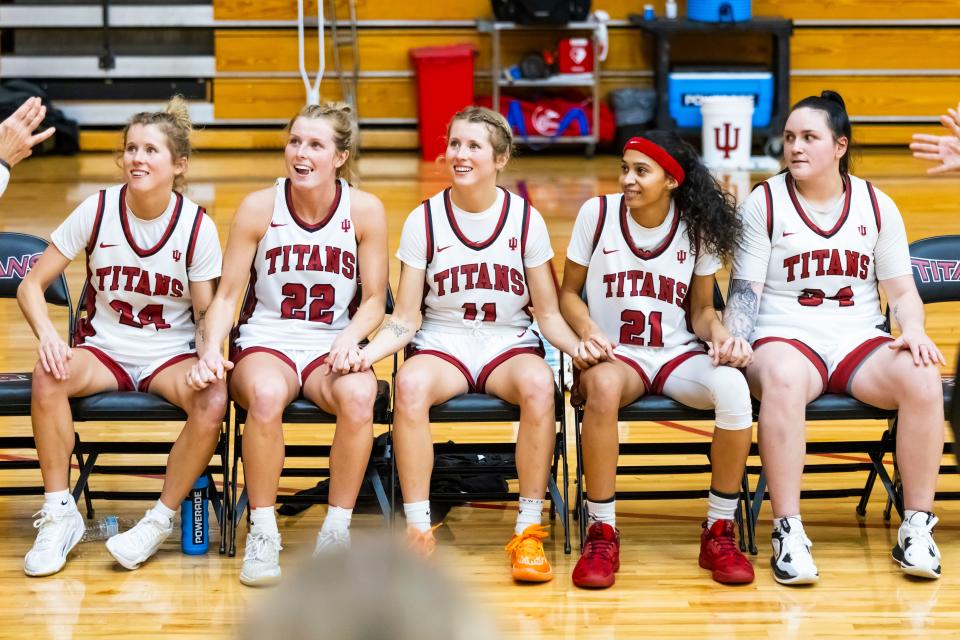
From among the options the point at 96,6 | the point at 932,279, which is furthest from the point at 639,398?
the point at 96,6

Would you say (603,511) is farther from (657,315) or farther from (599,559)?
(657,315)

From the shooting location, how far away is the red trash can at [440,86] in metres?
10.4

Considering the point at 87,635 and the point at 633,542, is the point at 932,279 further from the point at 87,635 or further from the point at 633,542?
the point at 87,635

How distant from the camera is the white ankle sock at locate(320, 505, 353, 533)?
3.37 metres

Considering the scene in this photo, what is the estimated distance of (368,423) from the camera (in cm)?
338

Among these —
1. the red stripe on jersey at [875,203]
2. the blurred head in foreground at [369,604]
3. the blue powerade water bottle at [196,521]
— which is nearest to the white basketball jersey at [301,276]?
the blue powerade water bottle at [196,521]

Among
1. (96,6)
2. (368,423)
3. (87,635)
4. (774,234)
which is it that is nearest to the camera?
(87,635)

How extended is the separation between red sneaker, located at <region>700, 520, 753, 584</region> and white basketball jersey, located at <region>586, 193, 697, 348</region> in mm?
534

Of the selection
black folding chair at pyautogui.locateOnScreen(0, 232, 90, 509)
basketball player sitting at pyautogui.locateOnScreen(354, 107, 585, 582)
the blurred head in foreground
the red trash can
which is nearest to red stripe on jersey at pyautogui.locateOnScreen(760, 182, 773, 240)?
basketball player sitting at pyautogui.locateOnScreen(354, 107, 585, 582)

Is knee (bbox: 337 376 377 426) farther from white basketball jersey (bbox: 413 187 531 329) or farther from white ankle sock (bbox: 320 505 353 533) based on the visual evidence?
white basketball jersey (bbox: 413 187 531 329)

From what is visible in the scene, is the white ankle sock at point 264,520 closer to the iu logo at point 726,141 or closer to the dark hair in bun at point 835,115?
the dark hair in bun at point 835,115

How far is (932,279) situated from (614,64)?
7465mm

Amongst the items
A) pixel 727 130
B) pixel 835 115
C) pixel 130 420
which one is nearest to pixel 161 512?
pixel 130 420

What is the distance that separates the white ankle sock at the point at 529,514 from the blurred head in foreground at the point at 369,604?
2629mm
